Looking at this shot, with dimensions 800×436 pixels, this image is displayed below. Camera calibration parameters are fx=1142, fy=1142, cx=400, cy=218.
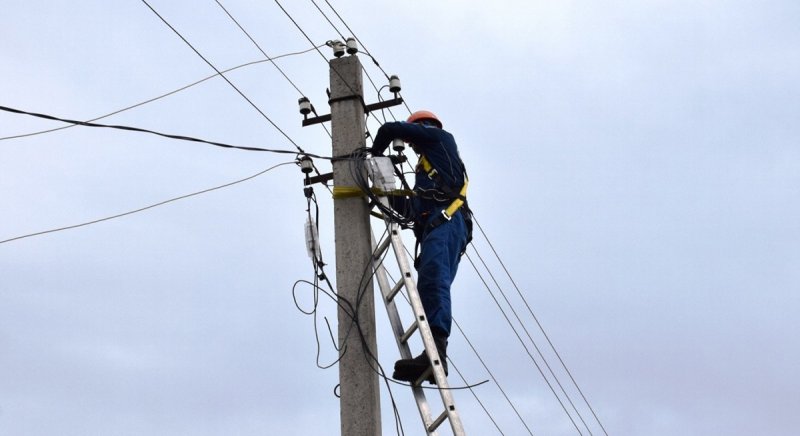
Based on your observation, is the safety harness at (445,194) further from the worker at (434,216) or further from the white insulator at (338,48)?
the white insulator at (338,48)

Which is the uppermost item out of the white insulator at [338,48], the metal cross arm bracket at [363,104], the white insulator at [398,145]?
the white insulator at [338,48]

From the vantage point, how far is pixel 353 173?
818 centimetres

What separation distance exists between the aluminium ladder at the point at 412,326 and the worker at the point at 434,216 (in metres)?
0.13

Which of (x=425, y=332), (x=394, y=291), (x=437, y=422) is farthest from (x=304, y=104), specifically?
(x=437, y=422)

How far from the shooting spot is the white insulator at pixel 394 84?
9.01 m

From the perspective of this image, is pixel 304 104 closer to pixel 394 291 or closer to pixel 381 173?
pixel 381 173

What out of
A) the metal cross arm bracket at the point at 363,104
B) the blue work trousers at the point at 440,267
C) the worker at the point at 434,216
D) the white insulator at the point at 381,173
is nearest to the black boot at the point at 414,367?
the worker at the point at 434,216

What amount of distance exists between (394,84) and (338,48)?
54 centimetres

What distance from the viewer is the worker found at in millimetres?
→ 7734

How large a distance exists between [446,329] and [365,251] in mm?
790

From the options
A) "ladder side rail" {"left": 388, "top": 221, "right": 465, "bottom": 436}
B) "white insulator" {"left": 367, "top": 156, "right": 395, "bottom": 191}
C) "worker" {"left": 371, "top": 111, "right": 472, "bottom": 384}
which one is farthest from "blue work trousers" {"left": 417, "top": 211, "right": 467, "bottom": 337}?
"white insulator" {"left": 367, "top": 156, "right": 395, "bottom": 191}

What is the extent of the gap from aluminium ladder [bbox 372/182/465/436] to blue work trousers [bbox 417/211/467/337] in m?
0.17

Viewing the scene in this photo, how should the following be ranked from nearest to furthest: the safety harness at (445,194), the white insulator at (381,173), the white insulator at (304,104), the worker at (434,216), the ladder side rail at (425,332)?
the ladder side rail at (425,332), the worker at (434,216), the white insulator at (381,173), the safety harness at (445,194), the white insulator at (304,104)

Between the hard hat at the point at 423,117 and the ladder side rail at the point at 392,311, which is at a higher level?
the hard hat at the point at 423,117
